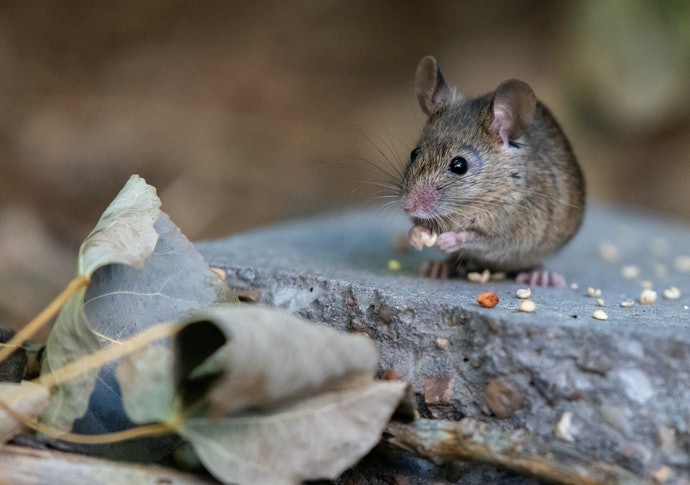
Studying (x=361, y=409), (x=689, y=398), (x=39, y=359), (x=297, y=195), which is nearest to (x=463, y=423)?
(x=361, y=409)

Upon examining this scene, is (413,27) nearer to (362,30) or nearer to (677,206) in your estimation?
(362,30)

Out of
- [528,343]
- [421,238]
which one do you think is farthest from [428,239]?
[528,343]

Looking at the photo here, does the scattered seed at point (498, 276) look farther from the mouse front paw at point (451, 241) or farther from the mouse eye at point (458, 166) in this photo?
the mouse eye at point (458, 166)

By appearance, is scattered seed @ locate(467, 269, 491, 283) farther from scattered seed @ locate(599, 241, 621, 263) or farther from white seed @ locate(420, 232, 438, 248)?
scattered seed @ locate(599, 241, 621, 263)

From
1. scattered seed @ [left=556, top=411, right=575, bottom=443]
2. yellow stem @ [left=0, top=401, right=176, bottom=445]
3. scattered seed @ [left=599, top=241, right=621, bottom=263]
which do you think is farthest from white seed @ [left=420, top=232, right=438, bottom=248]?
scattered seed @ [left=599, top=241, right=621, bottom=263]

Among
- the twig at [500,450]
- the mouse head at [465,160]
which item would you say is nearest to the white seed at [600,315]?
the twig at [500,450]

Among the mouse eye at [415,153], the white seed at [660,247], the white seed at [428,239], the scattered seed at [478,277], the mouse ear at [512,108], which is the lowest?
the scattered seed at [478,277]

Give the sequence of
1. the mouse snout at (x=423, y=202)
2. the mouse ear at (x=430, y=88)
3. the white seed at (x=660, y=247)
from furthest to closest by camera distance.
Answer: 1. the white seed at (x=660, y=247)
2. the mouse ear at (x=430, y=88)
3. the mouse snout at (x=423, y=202)
